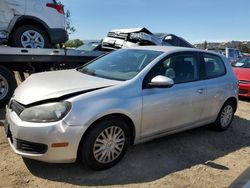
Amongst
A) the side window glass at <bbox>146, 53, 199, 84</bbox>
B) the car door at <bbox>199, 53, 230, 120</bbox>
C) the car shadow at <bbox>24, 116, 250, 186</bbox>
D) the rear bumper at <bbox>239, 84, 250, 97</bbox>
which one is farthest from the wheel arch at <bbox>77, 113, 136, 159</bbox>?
the rear bumper at <bbox>239, 84, 250, 97</bbox>

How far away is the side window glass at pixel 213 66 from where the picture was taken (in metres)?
5.90

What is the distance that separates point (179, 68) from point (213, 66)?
3.55ft

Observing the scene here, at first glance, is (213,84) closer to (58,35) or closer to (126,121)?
(126,121)

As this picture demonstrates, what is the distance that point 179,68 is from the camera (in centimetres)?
531

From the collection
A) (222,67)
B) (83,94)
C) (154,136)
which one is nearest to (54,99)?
(83,94)

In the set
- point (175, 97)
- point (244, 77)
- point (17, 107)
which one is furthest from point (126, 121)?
point (244, 77)

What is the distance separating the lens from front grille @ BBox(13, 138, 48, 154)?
388 centimetres

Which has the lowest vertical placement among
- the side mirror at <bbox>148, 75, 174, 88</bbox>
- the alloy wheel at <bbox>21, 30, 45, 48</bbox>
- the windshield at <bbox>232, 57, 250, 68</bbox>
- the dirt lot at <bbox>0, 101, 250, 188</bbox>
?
the dirt lot at <bbox>0, 101, 250, 188</bbox>

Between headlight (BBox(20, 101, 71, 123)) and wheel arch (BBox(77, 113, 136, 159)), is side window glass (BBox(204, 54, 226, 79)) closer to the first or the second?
wheel arch (BBox(77, 113, 136, 159))

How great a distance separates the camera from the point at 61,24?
7.73 meters

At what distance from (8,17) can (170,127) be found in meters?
4.12

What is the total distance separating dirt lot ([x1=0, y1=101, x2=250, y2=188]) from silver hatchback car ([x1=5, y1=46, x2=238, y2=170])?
24 cm

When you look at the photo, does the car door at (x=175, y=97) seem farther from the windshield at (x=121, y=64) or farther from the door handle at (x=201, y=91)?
the windshield at (x=121, y=64)

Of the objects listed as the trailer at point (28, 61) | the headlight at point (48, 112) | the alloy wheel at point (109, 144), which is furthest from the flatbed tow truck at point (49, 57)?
the alloy wheel at point (109, 144)
